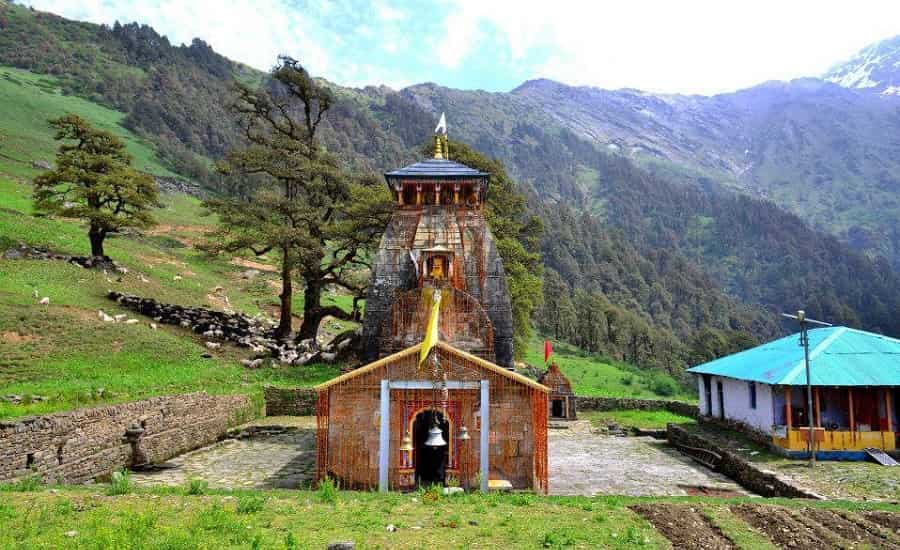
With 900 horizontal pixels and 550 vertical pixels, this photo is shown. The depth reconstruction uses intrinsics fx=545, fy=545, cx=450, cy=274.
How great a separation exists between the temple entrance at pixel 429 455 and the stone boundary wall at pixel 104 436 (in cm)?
837

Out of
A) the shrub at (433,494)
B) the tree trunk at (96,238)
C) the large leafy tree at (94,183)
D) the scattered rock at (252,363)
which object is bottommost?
the shrub at (433,494)

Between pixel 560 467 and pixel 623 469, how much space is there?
6.80ft

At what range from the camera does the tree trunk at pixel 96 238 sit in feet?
101

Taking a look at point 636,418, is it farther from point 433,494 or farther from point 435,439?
point 433,494

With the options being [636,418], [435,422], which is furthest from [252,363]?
[636,418]

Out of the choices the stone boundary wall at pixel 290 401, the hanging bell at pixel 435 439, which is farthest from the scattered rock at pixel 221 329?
the hanging bell at pixel 435 439

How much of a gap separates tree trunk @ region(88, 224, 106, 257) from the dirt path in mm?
31701

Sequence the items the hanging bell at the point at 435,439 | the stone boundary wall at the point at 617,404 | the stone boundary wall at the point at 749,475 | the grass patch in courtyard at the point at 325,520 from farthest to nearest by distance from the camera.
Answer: the stone boundary wall at the point at 617,404
the stone boundary wall at the point at 749,475
the hanging bell at the point at 435,439
the grass patch in courtyard at the point at 325,520

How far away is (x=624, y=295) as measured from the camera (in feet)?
339

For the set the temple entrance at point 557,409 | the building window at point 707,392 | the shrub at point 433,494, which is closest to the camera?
the shrub at point 433,494

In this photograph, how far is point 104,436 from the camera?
15180 mm

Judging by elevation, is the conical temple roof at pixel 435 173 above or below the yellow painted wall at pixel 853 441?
above

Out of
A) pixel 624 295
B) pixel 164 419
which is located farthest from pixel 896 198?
pixel 164 419

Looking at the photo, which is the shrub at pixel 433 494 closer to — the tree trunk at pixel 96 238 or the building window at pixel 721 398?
the building window at pixel 721 398
